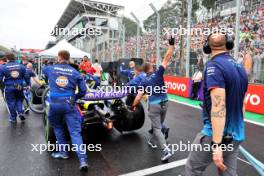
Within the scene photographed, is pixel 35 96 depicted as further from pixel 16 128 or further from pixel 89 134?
pixel 89 134

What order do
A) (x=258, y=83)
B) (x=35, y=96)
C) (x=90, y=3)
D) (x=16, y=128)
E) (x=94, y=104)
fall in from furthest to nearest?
(x=90, y=3) → (x=258, y=83) → (x=35, y=96) → (x=16, y=128) → (x=94, y=104)

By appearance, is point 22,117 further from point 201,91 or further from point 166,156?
point 201,91

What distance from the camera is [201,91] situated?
9953mm

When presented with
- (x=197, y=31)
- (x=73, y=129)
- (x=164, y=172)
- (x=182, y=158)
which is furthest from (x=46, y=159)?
(x=197, y=31)

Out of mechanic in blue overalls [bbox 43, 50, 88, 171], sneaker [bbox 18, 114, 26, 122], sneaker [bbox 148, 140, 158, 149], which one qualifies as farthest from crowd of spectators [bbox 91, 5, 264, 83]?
sneaker [bbox 18, 114, 26, 122]

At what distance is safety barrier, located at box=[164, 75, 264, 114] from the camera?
26.2 ft

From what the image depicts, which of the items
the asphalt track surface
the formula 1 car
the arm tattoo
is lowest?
the asphalt track surface

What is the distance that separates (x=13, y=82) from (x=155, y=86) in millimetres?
3917

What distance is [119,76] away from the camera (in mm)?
12609

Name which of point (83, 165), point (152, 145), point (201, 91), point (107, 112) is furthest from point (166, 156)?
point (201, 91)

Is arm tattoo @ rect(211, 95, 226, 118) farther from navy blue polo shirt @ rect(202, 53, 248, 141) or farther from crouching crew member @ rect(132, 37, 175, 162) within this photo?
crouching crew member @ rect(132, 37, 175, 162)

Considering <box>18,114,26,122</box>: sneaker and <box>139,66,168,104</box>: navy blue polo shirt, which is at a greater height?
<box>139,66,168,104</box>: navy blue polo shirt

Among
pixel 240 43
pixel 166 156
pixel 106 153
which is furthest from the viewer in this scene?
pixel 240 43

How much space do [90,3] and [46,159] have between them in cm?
5580
